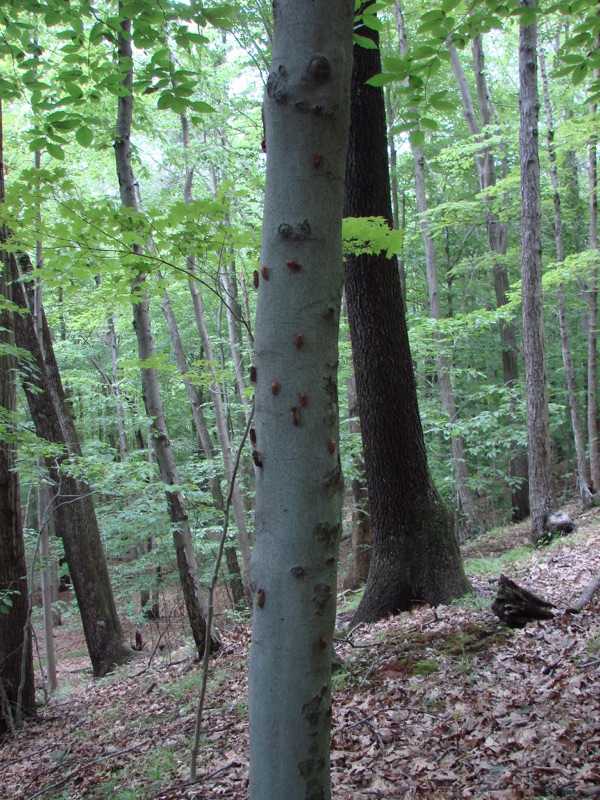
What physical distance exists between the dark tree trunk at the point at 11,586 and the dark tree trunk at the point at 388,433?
3659 mm

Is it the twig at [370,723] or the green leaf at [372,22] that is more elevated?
the green leaf at [372,22]

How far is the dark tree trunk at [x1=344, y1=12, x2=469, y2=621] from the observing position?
506 centimetres

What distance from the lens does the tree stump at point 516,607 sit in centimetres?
415

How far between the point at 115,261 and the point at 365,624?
3705 mm

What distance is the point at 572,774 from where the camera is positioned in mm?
2338

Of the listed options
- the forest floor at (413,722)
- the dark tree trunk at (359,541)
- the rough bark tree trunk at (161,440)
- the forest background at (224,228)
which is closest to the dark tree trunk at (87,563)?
the forest background at (224,228)

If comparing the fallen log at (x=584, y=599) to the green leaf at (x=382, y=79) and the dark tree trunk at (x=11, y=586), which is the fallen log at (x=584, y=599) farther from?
the dark tree trunk at (x=11, y=586)

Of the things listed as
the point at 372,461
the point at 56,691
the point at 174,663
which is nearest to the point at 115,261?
the point at 372,461

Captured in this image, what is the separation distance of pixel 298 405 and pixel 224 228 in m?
2.29

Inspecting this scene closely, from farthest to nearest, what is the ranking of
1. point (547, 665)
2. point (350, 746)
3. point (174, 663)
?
1. point (174, 663)
2. point (547, 665)
3. point (350, 746)

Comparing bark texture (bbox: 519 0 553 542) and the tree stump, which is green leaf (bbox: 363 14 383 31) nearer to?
the tree stump

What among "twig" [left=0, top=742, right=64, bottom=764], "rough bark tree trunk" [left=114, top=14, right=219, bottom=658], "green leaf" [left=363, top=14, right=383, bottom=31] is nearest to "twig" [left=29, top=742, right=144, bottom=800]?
"twig" [left=0, top=742, right=64, bottom=764]

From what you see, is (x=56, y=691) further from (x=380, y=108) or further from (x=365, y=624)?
(x=380, y=108)

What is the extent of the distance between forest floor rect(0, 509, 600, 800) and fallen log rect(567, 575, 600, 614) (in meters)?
→ 0.07
